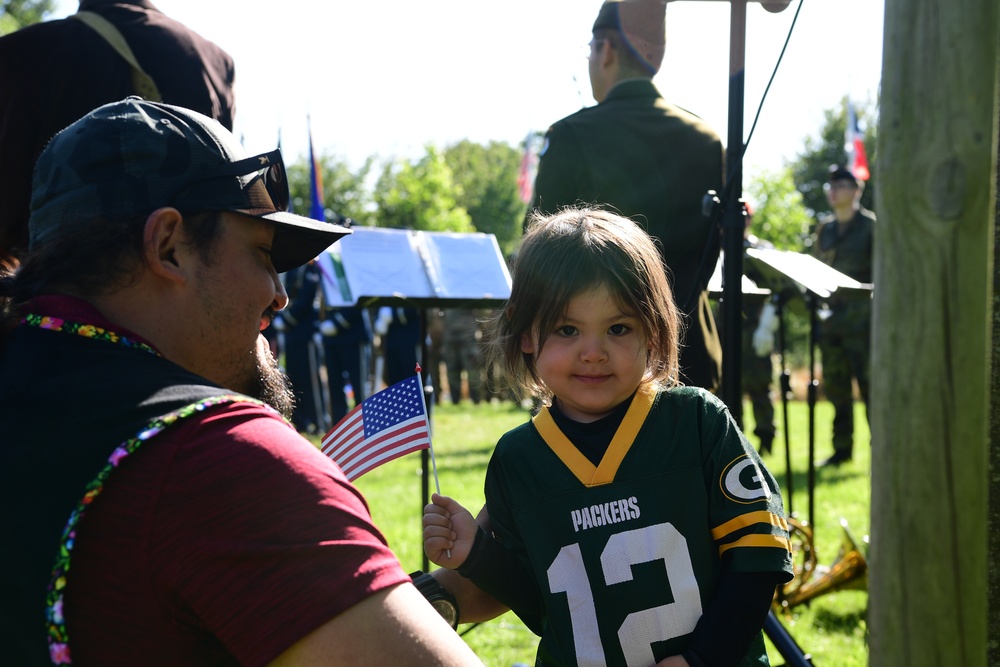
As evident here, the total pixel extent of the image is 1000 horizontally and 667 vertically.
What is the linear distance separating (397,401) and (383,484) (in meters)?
5.46

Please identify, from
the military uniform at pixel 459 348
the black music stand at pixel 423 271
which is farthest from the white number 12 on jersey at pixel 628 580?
the military uniform at pixel 459 348

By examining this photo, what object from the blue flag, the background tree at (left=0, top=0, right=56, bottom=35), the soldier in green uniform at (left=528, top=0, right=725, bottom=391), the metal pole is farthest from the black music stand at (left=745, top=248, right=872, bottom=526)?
the background tree at (left=0, top=0, right=56, bottom=35)

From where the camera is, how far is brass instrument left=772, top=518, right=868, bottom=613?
4.18m

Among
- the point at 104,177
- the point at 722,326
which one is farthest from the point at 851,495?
the point at 104,177

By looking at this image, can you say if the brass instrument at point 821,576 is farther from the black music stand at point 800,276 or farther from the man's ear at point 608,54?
the man's ear at point 608,54

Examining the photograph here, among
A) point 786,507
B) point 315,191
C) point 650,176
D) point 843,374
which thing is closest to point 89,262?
point 650,176

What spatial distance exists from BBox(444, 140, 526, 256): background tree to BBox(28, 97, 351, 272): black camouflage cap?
4532 cm

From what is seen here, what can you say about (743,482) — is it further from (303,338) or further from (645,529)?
(303,338)

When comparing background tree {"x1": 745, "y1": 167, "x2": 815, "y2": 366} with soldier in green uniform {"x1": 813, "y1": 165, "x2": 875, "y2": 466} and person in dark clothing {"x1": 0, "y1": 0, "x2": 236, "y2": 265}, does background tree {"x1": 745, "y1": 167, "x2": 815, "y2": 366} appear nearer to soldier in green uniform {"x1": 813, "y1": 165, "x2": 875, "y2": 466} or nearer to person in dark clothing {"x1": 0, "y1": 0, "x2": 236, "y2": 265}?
soldier in green uniform {"x1": 813, "y1": 165, "x2": 875, "y2": 466}

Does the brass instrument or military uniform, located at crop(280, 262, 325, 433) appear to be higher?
the brass instrument

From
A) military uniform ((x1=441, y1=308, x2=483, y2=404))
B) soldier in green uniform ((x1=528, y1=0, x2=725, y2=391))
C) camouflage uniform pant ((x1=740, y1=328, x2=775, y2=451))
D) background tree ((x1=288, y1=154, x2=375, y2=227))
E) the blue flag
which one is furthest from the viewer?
background tree ((x1=288, y1=154, x2=375, y2=227))

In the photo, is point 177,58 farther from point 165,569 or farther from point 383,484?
point 383,484

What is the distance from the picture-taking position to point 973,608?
1.30m

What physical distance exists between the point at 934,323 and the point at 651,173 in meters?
Result: 2.11
